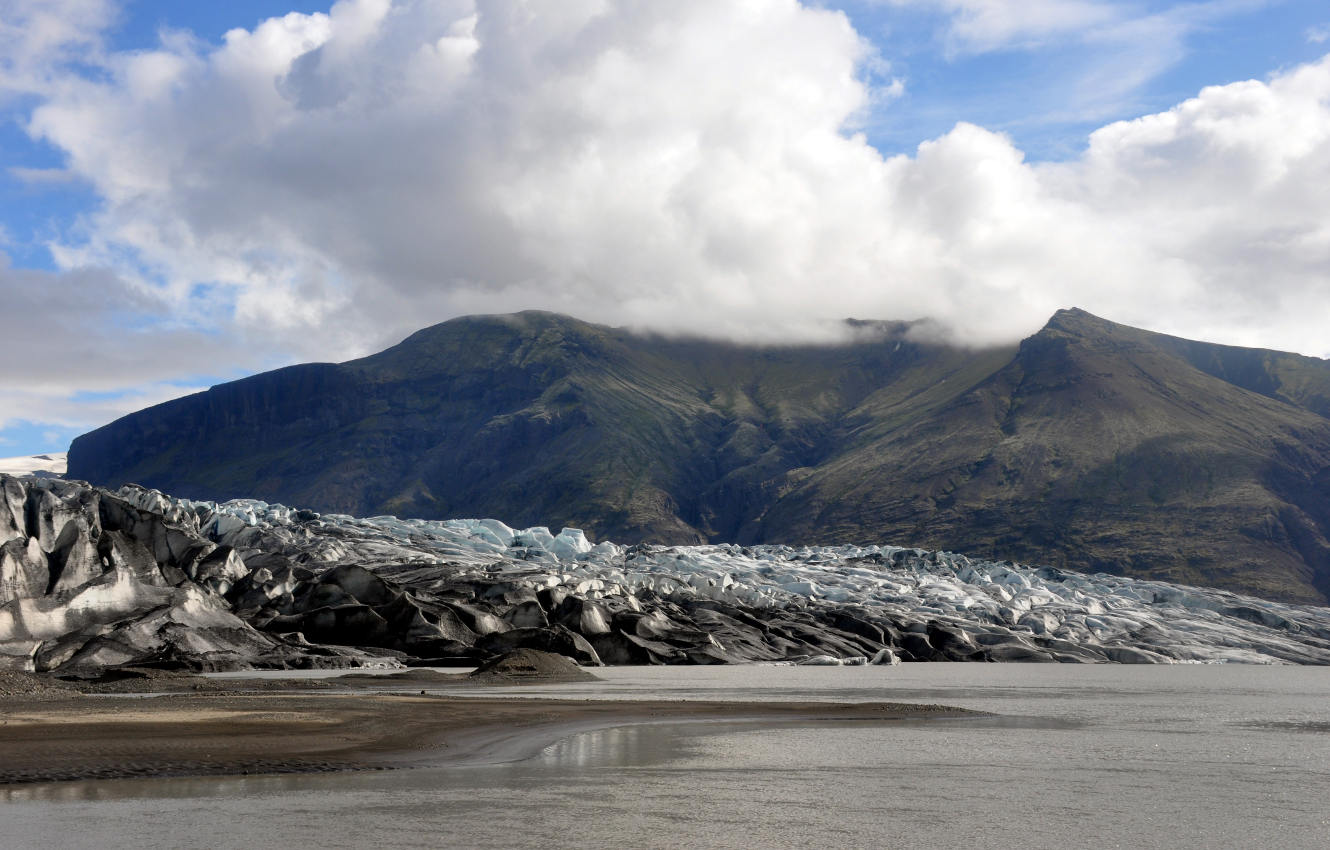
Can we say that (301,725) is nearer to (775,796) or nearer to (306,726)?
(306,726)

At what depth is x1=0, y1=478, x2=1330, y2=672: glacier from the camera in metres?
60.7

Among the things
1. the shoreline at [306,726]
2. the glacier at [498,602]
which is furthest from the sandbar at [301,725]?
the glacier at [498,602]

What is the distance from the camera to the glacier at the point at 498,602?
60.7m

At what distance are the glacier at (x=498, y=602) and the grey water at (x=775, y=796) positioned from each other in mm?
38035

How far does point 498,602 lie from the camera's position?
9169cm

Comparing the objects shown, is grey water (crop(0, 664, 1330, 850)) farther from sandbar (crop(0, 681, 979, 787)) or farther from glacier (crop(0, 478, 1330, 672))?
glacier (crop(0, 478, 1330, 672))

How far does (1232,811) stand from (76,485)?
258 ft

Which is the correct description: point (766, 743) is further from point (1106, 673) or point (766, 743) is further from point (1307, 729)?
point (1106, 673)

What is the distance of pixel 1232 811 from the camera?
21516 millimetres

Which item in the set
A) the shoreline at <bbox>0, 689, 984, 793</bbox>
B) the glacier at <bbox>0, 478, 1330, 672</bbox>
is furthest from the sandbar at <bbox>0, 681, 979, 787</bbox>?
the glacier at <bbox>0, 478, 1330, 672</bbox>

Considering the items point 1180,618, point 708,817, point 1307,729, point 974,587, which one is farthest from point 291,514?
point 708,817

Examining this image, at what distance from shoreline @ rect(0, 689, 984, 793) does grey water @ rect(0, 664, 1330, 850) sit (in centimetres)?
130

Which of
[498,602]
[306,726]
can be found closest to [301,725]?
[306,726]

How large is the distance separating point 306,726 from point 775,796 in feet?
50.1
